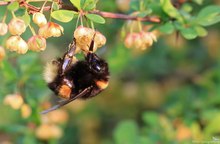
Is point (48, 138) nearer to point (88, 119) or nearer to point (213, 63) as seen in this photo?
point (88, 119)

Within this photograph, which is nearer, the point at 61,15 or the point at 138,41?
the point at 61,15

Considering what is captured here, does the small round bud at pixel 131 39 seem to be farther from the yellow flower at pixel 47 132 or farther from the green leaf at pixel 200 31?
the yellow flower at pixel 47 132

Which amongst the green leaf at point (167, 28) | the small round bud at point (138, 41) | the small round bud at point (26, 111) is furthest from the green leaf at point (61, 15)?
the small round bud at point (26, 111)

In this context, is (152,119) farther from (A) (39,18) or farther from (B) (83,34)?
(A) (39,18)

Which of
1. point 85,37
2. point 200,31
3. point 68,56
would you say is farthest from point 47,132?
point 85,37

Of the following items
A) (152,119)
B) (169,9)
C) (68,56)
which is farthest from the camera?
(152,119)

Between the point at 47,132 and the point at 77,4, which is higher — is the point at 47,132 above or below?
below
